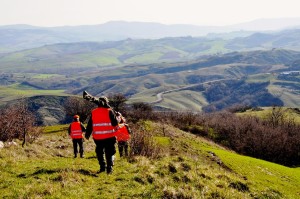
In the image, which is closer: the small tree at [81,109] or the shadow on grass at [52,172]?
the shadow on grass at [52,172]

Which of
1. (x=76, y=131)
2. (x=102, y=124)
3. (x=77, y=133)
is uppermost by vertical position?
(x=102, y=124)

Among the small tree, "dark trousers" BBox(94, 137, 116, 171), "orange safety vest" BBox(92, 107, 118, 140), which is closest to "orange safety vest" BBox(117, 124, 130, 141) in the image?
"dark trousers" BBox(94, 137, 116, 171)

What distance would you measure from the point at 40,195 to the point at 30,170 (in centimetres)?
370

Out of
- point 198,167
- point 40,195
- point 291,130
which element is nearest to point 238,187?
point 198,167

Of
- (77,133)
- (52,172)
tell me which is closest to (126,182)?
(52,172)

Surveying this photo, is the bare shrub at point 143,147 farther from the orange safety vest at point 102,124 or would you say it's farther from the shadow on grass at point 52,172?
the shadow on grass at point 52,172

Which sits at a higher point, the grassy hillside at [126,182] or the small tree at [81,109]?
the grassy hillside at [126,182]

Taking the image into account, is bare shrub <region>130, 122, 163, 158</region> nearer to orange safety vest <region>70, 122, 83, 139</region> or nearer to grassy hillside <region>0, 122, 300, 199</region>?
grassy hillside <region>0, 122, 300, 199</region>

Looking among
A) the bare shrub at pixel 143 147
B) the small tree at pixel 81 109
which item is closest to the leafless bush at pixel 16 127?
the bare shrub at pixel 143 147

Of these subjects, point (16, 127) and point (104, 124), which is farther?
point (16, 127)

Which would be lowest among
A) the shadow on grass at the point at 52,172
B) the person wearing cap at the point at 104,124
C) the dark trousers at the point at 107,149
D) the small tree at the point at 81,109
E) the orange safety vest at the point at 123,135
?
the small tree at the point at 81,109

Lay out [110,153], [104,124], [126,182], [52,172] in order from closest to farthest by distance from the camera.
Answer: [126,182]
[52,172]
[104,124]
[110,153]

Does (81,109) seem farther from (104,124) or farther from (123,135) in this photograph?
(104,124)

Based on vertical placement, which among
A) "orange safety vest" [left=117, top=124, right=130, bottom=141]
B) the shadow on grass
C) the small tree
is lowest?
the small tree
